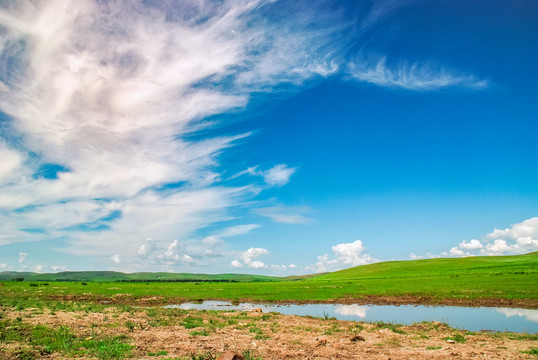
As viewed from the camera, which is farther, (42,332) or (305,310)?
(305,310)

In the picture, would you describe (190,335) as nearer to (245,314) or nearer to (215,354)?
(215,354)

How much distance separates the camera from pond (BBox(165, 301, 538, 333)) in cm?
2525

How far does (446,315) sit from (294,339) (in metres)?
21.4

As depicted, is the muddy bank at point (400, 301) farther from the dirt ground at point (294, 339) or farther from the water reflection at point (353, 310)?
the dirt ground at point (294, 339)

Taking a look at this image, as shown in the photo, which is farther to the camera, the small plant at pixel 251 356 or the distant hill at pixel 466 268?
the distant hill at pixel 466 268

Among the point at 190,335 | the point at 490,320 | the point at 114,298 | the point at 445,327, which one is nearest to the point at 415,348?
the point at 445,327

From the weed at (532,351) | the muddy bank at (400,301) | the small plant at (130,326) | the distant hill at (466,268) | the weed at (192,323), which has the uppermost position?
the small plant at (130,326)

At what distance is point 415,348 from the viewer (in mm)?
16297

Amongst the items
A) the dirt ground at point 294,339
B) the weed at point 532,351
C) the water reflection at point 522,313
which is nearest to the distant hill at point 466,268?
the water reflection at point 522,313

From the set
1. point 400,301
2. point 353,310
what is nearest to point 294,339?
point 353,310

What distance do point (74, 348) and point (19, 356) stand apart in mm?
2295

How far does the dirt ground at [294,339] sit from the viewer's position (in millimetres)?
14766

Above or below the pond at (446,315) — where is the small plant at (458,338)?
above

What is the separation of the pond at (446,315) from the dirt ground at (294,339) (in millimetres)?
6088
